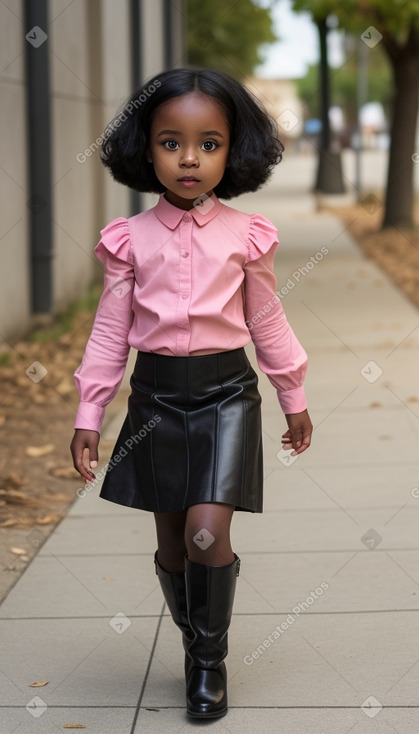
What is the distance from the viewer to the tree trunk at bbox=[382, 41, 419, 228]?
16141mm

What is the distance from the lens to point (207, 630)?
3057mm

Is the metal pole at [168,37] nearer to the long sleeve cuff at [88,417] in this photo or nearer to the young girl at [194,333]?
the young girl at [194,333]

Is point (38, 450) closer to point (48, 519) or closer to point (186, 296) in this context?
point (48, 519)

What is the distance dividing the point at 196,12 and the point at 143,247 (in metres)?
32.8

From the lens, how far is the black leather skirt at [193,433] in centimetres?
302

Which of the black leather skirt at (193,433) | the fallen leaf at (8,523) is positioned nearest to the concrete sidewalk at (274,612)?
the fallen leaf at (8,523)

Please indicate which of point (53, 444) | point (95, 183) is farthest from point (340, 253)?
point (53, 444)

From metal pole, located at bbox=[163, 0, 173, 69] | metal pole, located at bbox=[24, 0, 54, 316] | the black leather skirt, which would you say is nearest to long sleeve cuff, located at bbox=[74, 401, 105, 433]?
the black leather skirt

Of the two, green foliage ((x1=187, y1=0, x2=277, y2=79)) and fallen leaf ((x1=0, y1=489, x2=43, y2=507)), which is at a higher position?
fallen leaf ((x1=0, y1=489, x2=43, y2=507))

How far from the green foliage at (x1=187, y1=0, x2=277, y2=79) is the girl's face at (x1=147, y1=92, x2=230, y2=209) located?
26.5 meters

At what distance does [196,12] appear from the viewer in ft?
112

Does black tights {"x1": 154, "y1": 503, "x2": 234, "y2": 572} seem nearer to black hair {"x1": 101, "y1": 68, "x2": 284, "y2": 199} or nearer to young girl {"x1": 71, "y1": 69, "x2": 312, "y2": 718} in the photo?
young girl {"x1": 71, "y1": 69, "x2": 312, "y2": 718}

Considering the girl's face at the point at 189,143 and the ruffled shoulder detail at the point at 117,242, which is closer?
the girl's face at the point at 189,143

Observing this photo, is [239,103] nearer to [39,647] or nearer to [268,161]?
[268,161]
